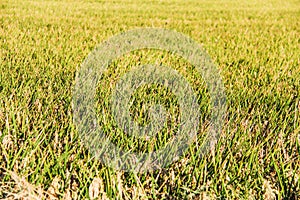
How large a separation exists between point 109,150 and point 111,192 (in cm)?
22

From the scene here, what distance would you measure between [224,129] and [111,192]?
53 cm

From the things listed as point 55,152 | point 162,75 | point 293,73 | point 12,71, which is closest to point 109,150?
point 55,152

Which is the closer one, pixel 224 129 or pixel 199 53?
pixel 224 129

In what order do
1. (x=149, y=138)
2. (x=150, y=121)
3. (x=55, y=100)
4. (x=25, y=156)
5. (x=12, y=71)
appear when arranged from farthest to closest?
(x=12, y=71)
(x=55, y=100)
(x=150, y=121)
(x=149, y=138)
(x=25, y=156)

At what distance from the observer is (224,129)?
4.12ft

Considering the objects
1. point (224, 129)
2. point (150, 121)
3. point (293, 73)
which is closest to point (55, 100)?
point (150, 121)

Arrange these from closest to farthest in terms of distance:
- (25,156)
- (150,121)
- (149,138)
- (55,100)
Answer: (25,156)
(149,138)
(150,121)
(55,100)

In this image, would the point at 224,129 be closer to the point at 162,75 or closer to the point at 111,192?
the point at 111,192

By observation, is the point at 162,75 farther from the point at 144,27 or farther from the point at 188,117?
the point at 144,27

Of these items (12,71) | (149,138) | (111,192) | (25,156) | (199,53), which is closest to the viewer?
(111,192)

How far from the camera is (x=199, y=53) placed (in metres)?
Answer: 2.63

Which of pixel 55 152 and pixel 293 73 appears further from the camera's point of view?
pixel 293 73

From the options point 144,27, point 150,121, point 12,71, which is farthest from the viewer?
point 144,27

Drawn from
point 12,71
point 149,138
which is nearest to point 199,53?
point 12,71
